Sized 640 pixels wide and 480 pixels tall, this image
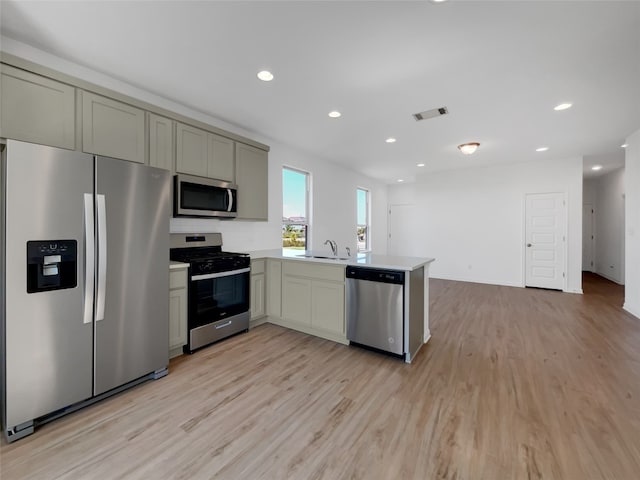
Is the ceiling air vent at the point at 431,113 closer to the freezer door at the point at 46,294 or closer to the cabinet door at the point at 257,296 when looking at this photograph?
the cabinet door at the point at 257,296

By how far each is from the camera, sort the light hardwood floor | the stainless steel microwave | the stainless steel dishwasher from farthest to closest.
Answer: the stainless steel microwave → the stainless steel dishwasher → the light hardwood floor

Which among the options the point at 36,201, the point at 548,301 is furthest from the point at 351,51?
the point at 548,301

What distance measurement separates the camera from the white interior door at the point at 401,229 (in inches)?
309

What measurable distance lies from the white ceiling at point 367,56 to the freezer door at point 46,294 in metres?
1.07

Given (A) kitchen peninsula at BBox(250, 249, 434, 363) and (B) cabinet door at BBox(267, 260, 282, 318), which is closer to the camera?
(A) kitchen peninsula at BBox(250, 249, 434, 363)

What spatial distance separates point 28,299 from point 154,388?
3.48ft

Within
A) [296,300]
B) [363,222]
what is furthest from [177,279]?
[363,222]

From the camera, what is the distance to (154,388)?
7.09 feet

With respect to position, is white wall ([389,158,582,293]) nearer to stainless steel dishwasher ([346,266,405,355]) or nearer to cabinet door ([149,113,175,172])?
stainless steel dishwasher ([346,266,405,355])

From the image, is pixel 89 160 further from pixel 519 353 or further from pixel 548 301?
pixel 548 301

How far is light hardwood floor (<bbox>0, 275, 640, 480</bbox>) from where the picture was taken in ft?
4.76

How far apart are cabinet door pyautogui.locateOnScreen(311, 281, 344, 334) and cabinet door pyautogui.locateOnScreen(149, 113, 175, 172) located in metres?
2.02

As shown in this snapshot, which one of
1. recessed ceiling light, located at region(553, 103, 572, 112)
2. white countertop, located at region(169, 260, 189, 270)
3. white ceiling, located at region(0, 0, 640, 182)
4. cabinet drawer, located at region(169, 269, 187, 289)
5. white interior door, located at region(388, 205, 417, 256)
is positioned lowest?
cabinet drawer, located at region(169, 269, 187, 289)

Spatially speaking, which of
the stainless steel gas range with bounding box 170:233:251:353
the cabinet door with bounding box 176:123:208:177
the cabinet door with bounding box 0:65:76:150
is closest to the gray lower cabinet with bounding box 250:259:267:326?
the stainless steel gas range with bounding box 170:233:251:353
